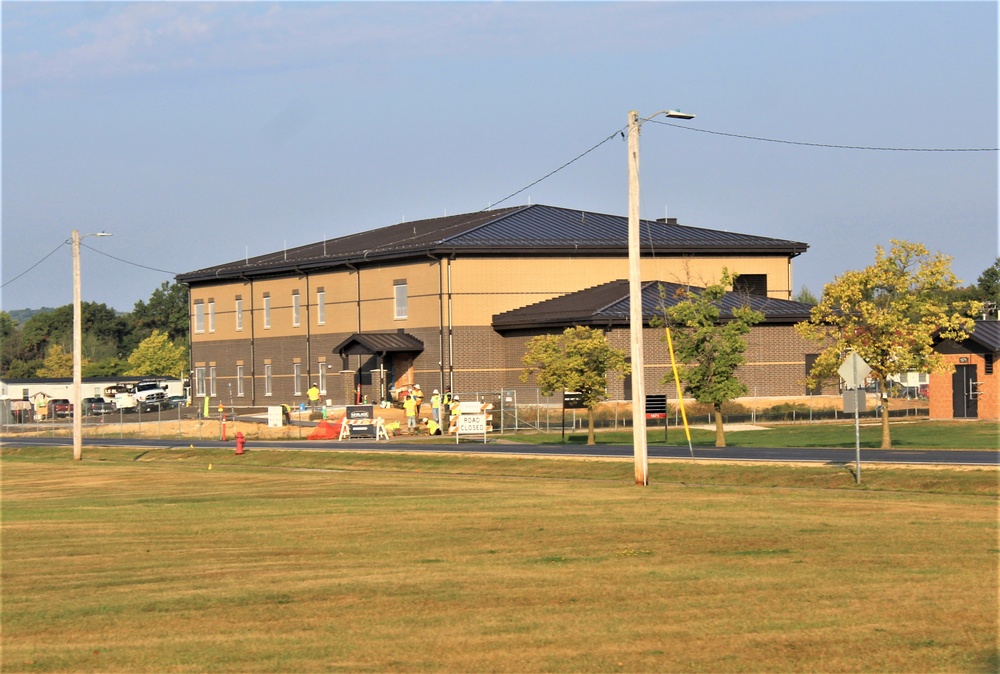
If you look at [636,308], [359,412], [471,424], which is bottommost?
[471,424]

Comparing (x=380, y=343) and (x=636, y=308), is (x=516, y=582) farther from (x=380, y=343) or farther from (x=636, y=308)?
(x=380, y=343)

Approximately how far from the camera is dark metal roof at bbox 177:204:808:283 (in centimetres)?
7119

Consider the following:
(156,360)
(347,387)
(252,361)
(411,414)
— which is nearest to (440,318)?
(347,387)

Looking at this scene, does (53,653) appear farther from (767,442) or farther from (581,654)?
(767,442)

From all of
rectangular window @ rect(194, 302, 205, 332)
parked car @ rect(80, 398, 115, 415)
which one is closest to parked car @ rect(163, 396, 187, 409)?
parked car @ rect(80, 398, 115, 415)

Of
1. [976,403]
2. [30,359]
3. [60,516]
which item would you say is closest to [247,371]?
[976,403]

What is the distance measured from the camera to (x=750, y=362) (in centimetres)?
6675

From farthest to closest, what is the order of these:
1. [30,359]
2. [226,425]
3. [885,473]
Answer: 1. [30,359]
2. [226,425]
3. [885,473]

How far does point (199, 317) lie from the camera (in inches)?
3610

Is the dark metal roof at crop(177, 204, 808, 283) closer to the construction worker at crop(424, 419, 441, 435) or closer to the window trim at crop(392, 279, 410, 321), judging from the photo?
the window trim at crop(392, 279, 410, 321)

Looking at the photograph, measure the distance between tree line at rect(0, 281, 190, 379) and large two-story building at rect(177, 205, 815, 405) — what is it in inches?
2763

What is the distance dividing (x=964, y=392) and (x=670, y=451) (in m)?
24.1

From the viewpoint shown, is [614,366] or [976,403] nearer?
[614,366]

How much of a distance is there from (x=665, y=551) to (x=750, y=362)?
1968 inches
